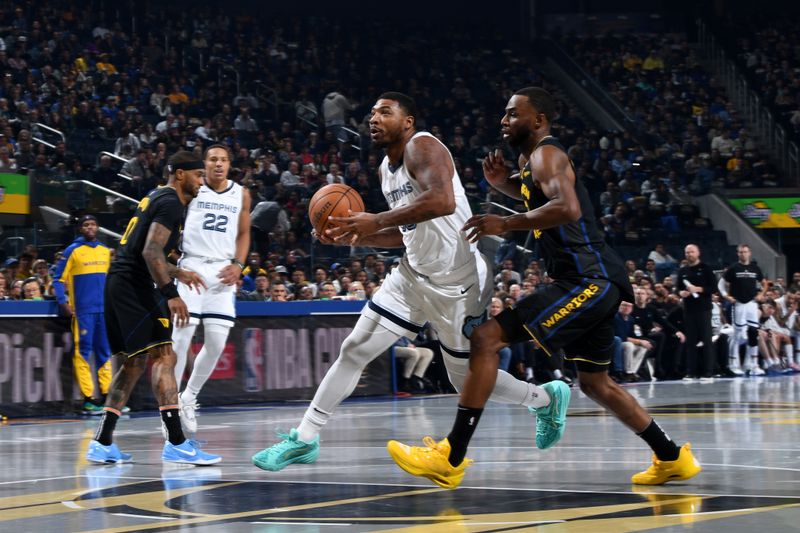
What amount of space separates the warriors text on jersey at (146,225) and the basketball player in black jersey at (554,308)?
2.49m

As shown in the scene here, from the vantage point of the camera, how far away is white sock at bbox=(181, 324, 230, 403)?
970 centimetres

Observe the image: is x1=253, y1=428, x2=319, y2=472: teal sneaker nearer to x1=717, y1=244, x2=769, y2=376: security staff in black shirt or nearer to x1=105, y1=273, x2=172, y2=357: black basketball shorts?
x1=105, y1=273, x2=172, y2=357: black basketball shorts

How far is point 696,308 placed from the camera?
1800cm

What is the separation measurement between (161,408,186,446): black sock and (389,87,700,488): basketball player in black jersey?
6.76 feet

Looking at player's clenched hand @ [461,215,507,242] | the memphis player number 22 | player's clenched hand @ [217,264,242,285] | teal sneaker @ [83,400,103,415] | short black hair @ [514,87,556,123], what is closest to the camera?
player's clenched hand @ [461,215,507,242]

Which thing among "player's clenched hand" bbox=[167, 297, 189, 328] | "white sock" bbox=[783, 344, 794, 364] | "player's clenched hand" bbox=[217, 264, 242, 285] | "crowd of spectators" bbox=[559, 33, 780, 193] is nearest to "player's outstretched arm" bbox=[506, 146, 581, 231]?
"player's clenched hand" bbox=[167, 297, 189, 328]

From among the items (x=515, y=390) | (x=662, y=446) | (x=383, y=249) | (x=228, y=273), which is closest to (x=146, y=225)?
(x=228, y=273)

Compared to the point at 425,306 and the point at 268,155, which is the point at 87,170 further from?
the point at 425,306

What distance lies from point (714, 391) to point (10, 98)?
538 inches

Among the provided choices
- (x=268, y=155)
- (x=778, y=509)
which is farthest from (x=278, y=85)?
(x=778, y=509)

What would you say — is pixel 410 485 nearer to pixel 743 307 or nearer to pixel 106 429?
pixel 106 429

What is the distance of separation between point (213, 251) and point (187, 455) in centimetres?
303

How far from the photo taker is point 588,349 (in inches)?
246

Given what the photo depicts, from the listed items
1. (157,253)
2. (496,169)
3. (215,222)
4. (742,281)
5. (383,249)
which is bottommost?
(157,253)
